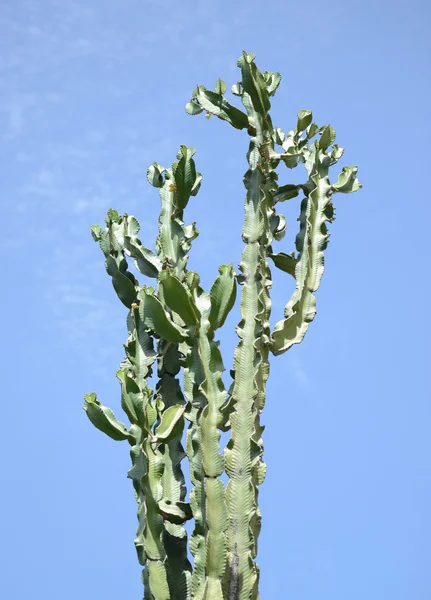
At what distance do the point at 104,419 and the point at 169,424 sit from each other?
1.06 feet

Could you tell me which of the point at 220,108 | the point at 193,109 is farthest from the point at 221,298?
the point at 193,109

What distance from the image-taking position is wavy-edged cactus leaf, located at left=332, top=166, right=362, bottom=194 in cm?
538

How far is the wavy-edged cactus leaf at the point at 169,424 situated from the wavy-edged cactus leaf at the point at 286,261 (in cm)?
114

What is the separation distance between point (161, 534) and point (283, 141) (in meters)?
2.42

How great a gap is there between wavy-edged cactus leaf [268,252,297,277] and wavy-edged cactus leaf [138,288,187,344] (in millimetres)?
897

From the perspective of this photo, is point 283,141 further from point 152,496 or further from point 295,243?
point 152,496

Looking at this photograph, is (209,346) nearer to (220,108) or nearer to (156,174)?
(156,174)

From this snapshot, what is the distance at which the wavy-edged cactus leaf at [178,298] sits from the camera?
4.48m

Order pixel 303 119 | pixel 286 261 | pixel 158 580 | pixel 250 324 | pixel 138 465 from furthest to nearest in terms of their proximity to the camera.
A: 1. pixel 303 119
2. pixel 286 261
3. pixel 250 324
4. pixel 138 465
5. pixel 158 580

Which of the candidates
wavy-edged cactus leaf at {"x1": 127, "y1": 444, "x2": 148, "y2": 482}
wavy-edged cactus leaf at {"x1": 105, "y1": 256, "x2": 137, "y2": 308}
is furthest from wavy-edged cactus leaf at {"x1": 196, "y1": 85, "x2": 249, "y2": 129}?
wavy-edged cactus leaf at {"x1": 127, "y1": 444, "x2": 148, "y2": 482}

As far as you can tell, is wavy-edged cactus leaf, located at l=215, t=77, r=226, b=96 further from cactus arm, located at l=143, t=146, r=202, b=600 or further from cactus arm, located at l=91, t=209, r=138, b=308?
cactus arm, located at l=91, t=209, r=138, b=308

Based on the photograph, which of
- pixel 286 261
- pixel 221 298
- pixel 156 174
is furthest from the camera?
pixel 156 174

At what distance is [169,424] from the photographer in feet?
14.9

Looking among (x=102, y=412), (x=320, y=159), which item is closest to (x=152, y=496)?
(x=102, y=412)
